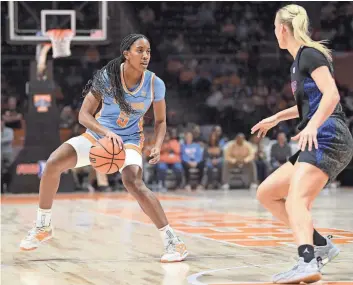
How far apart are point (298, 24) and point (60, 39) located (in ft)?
38.9

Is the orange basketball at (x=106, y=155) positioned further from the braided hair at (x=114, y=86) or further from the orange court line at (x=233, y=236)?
the orange court line at (x=233, y=236)

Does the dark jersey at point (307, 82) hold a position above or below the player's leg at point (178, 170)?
above

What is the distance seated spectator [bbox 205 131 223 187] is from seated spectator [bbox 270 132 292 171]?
47.9 inches

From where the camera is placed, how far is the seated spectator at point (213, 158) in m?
18.3

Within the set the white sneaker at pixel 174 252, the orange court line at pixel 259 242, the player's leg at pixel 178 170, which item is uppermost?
the white sneaker at pixel 174 252

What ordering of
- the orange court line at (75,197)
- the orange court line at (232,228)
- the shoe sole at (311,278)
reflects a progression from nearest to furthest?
the shoe sole at (311,278)
the orange court line at (232,228)
the orange court line at (75,197)

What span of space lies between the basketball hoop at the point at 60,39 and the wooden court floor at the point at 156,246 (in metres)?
4.33

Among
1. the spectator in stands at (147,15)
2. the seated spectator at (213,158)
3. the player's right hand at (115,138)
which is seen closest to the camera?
the player's right hand at (115,138)

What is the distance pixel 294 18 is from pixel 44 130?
41.5 feet

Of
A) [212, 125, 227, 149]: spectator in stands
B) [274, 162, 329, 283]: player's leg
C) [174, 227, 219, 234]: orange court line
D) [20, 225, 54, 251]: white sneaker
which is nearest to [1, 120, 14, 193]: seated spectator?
[212, 125, 227, 149]: spectator in stands

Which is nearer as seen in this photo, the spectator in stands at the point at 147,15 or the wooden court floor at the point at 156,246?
the wooden court floor at the point at 156,246

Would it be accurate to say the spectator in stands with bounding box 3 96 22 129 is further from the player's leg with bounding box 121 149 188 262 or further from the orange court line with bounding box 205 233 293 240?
the player's leg with bounding box 121 149 188 262

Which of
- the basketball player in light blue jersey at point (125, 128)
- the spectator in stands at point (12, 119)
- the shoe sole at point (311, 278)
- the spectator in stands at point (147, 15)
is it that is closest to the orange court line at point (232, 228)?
the basketball player in light blue jersey at point (125, 128)

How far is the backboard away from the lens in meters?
16.4
